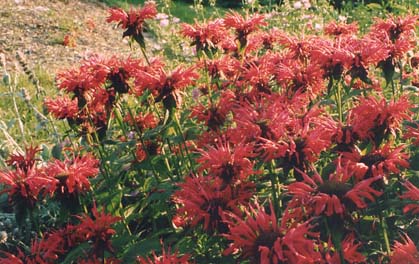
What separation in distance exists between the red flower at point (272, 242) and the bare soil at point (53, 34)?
17.7 ft

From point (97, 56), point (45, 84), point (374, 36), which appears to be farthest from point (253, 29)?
point (45, 84)

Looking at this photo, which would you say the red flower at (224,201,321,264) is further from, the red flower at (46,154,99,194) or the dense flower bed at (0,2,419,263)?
the red flower at (46,154,99,194)

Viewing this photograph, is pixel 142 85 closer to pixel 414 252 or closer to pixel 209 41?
pixel 209 41

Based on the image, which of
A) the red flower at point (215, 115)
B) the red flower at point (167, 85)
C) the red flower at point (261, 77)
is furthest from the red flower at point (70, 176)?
the red flower at point (261, 77)

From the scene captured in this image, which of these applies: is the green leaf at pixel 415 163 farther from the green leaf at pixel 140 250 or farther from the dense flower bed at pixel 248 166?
the green leaf at pixel 140 250

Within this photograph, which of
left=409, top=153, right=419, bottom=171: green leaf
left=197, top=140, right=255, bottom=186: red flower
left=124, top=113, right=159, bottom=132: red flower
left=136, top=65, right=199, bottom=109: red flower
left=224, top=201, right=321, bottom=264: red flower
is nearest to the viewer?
left=224, top=201, right=321, bottom=264: red flower

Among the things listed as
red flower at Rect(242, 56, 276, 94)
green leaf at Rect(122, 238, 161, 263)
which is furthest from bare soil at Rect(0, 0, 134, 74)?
green leaf at Rect(122, 238, 161, 263)

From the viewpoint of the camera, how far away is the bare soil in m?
6.94

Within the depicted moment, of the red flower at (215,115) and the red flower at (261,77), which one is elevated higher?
the red flower at (261,77)

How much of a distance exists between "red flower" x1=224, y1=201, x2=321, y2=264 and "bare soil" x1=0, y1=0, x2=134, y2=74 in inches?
212

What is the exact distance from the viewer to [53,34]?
7.74 metres

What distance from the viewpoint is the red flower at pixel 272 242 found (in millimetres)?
1241

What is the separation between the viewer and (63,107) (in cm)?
241

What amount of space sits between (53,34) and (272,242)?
6.95 m
